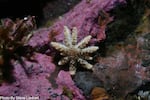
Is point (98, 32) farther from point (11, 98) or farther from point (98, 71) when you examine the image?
point (11, 98)

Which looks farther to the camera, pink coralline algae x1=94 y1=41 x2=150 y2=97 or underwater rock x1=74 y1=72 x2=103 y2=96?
pink coralline algae x1=94 y1=41 x2=150 y2=97

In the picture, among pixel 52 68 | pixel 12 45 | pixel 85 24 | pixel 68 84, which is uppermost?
pixel 85 24

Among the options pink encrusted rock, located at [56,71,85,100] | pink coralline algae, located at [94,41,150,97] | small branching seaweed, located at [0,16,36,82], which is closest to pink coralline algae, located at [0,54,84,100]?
pink encrusted rock, located at [56,71,85,100]

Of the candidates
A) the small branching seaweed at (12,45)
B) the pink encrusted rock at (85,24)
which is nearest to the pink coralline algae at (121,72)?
the pink encrusted rock at (85,24)

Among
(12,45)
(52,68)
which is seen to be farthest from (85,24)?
(12,45)

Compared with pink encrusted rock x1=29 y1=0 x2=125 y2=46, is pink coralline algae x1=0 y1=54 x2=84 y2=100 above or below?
below

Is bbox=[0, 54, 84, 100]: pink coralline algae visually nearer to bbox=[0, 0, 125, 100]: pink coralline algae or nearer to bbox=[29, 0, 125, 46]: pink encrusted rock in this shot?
bbox=[0, 0, 125, 100]: pink coralline algae

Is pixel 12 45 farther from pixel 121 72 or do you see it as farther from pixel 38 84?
pixel 121 72
